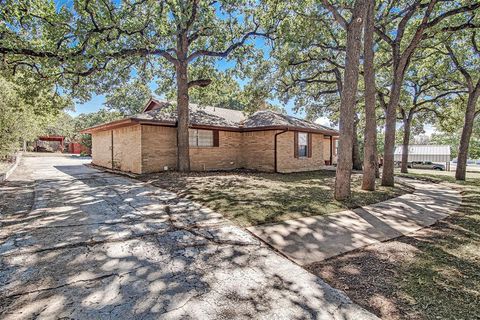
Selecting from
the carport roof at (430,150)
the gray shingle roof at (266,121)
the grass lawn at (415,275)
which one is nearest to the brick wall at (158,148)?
the gray shingle roof at (266,121)

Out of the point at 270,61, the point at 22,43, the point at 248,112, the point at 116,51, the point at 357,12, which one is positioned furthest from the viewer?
the point at 248,112

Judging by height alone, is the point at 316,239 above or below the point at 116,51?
below

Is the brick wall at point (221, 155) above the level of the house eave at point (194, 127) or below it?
below

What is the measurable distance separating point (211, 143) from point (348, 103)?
8.79 metres

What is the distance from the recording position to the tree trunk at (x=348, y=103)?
6762 mm

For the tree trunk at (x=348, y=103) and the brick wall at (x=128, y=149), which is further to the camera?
the brick wall at (x=128, y=149)

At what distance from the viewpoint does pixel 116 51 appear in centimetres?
1024

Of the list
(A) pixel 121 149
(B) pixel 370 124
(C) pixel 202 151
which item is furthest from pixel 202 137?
(B) pixel 370 124

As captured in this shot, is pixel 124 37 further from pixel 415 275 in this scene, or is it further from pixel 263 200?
pixel 415 275

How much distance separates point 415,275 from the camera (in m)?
3.03

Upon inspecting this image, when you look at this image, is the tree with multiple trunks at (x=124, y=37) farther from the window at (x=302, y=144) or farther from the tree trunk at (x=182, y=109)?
the window at (x=302, y=144)

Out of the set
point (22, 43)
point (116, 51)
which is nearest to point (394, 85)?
point (116, 51)

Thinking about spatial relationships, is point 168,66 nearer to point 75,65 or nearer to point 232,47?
point 232,47

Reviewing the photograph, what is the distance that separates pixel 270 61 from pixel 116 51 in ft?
26.9
